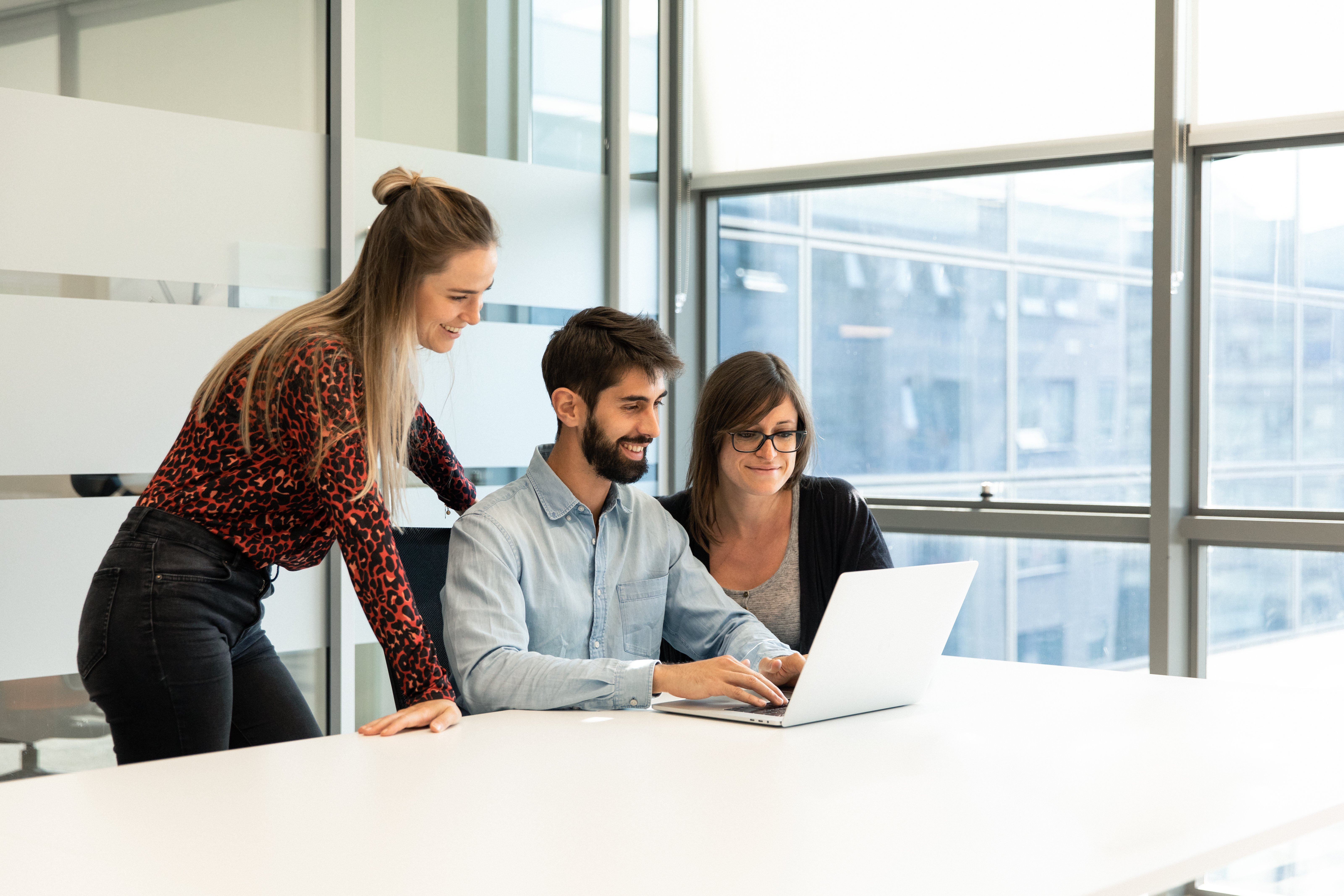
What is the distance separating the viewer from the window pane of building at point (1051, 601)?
362 cm

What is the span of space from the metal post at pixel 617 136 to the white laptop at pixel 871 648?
2422 mm

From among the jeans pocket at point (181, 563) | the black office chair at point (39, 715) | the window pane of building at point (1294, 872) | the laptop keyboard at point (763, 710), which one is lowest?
the window pane of building at point (1294, 872)

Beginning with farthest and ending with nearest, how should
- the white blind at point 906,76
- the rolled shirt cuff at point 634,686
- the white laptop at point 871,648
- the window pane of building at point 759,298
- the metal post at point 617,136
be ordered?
the window pane of building at point 759,298 → the metal post at point 617,136 → the white blind at point 906,76 → the rolled shirt cuff at point 634,686 → the white laptop at point 871,648

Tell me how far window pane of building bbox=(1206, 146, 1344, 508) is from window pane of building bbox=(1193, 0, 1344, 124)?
5.1 inches

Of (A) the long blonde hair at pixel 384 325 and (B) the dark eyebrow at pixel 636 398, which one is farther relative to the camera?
(B) the dark eyebrow at pixel 636 398

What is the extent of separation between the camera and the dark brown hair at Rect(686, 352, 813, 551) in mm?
2383

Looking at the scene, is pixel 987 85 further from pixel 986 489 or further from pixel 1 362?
pixel 1 362

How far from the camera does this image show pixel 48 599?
9.21 ft

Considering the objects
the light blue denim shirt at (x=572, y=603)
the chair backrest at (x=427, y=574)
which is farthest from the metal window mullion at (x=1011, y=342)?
the chair backrest at (x=427, y=574)

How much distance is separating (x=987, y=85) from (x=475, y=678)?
2.69 m

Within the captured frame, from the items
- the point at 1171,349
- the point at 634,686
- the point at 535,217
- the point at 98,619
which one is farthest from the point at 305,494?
the point at 1171,349

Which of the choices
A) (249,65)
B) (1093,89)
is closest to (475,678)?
(249,65)

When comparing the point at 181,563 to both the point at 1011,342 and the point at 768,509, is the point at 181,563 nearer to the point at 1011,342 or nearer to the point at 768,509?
the point at 768,509

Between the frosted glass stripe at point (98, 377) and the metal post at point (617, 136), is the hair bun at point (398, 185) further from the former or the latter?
the metal post at point (617, 136)
